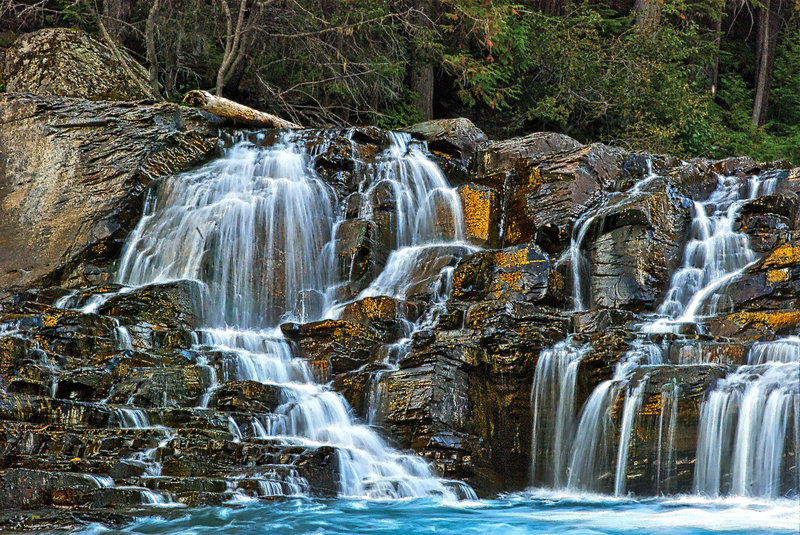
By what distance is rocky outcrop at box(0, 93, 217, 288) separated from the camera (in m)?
13.2

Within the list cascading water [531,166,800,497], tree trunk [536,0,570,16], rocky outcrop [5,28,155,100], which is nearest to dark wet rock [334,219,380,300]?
cascading water [531,166,800,497]

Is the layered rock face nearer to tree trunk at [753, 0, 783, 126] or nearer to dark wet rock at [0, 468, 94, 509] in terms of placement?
dark wet rock at [0, 468, 94, 509]

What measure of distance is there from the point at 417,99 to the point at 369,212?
29.5 ft

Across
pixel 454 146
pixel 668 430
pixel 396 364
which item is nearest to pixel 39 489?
pixel 396 364

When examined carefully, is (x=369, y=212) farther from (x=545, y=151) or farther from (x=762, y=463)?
(x=762, y=463)

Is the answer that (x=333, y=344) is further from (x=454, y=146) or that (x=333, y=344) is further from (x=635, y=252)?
(x=454, y=146)

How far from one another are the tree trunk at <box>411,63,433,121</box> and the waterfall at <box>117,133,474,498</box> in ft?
21.8

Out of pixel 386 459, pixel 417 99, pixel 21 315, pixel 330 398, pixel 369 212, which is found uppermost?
pixel 417 99

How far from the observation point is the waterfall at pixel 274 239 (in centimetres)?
1100

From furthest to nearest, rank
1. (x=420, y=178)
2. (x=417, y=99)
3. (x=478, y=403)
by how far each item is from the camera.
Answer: (x=417, y=99), (x=420, y=178), (x=478, y=403)

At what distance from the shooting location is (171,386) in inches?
360

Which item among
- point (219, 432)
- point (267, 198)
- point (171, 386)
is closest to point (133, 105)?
point (267, 198)

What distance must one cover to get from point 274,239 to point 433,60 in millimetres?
10267

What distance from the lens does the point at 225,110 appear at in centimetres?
1548
